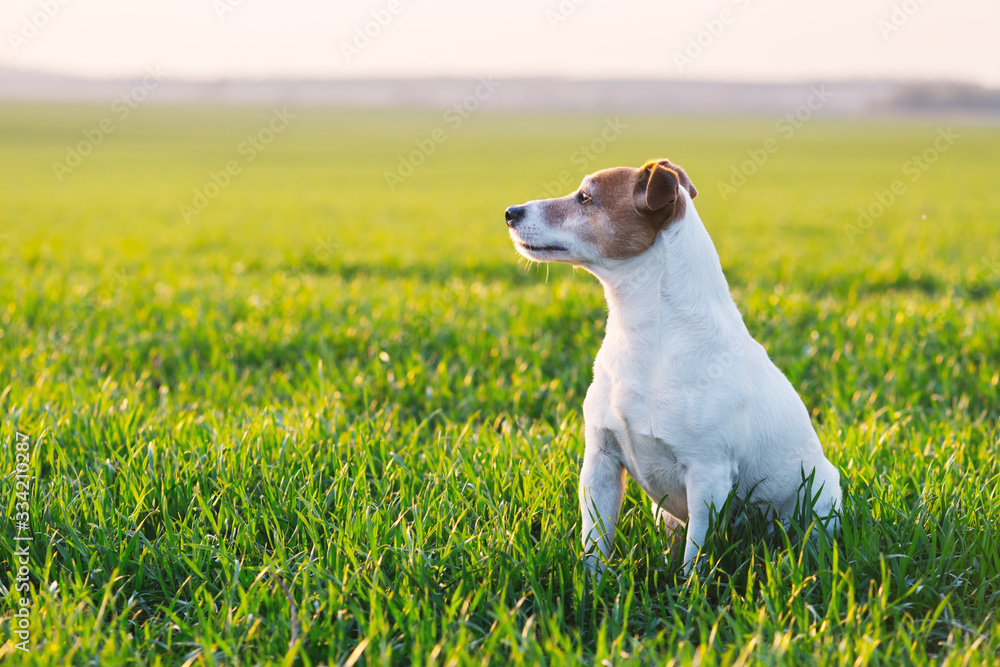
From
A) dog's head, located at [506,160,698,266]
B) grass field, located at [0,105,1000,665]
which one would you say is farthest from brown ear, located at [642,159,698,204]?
grass field, located at [0,105,1000,665]

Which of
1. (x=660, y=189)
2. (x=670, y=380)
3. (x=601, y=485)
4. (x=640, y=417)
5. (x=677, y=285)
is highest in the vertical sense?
(x=660, y=189)

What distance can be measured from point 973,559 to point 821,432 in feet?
4.94

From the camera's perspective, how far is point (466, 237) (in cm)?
1402

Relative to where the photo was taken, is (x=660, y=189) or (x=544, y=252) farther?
(x=544, y=252)

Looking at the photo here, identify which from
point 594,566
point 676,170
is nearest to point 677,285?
point 676,170

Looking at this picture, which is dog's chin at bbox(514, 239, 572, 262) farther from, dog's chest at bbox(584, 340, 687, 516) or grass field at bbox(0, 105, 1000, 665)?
grass field at bbox(0, 105, 1000, 665)

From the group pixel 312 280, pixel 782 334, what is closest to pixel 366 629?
pixel 782 334

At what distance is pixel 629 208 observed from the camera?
3125mm

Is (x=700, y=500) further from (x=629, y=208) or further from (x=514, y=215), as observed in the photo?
(x=514, y=215)

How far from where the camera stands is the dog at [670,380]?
2996 millimetres

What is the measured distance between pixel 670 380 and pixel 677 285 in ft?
1.26

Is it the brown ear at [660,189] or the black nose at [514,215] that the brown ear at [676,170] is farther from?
the black nose at [514,215]

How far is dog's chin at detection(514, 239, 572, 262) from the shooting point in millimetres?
3246

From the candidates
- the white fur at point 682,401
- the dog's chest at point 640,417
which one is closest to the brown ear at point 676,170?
the white fur at point 682,401
